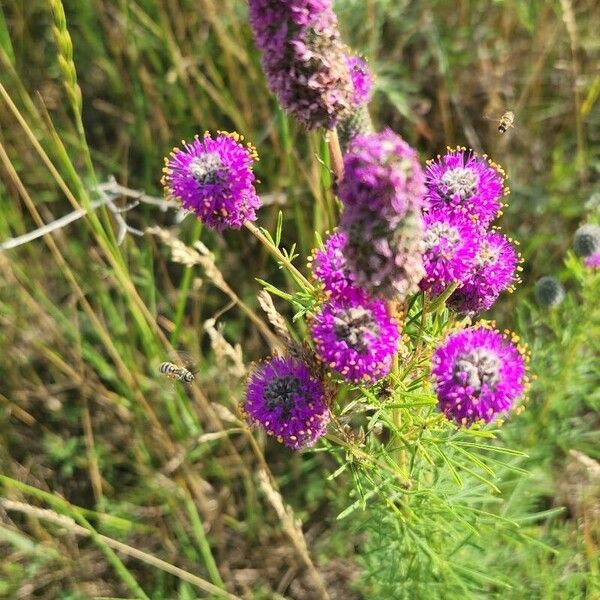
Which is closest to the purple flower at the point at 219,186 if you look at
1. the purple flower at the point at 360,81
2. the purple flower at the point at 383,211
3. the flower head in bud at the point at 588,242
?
the purple flower at the point at 360,81

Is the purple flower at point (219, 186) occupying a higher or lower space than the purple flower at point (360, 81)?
lower

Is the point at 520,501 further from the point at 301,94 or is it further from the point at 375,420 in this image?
the point at 301,94

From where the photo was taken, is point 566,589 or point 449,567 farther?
point 566,589

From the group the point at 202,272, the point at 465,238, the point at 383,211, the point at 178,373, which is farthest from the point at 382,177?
the point at 202,272

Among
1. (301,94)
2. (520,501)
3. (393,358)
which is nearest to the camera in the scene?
(301,94)

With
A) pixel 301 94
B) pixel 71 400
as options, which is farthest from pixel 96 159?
pixel 301 94

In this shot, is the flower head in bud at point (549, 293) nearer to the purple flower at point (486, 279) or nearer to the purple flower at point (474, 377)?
the purple flower at point (486, 279)
